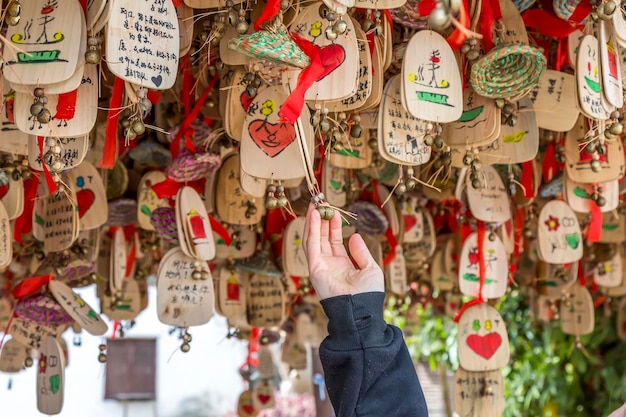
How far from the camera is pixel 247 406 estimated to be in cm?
277

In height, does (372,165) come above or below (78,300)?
above

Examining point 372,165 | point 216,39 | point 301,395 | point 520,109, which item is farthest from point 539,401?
point 216,39

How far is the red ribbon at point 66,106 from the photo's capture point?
3.54ft

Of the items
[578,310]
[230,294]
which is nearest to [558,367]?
[578,310]

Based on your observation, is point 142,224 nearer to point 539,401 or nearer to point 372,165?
point 372,165

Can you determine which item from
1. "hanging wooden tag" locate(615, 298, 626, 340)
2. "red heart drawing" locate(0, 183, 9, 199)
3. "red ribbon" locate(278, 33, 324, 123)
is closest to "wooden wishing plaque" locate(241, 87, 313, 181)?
"red ribbon" locate(278, 33, 324, 123)

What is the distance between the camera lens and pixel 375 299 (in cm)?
95

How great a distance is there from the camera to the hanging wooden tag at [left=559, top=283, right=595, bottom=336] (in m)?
2.27

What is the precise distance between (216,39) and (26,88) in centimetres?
33

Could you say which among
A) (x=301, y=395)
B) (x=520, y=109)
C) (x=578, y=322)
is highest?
(x=520, y=109)

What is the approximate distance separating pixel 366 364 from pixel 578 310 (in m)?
1.51

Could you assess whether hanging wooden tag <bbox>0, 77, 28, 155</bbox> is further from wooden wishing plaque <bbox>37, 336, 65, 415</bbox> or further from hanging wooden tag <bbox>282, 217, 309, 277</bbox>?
hanging wooden tag <bbox>282, 217, 309, 277</bbox>

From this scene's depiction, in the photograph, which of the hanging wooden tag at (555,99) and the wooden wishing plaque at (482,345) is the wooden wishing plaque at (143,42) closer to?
the hanging wooden tag at (555,99)

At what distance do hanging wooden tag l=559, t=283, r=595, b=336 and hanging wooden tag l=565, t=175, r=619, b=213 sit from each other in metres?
0.64
